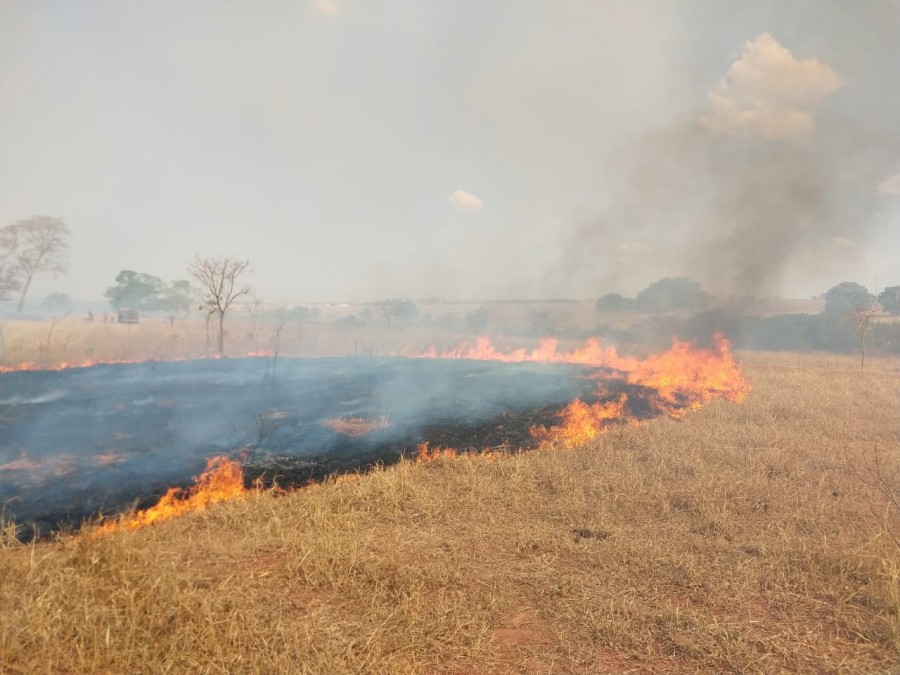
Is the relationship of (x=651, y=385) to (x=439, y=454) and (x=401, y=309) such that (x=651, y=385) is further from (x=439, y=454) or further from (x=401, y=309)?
(x=401, y=309)

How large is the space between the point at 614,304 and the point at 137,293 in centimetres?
5942

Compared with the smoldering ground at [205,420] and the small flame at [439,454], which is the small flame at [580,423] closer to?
the smoldering ground at [205,420]

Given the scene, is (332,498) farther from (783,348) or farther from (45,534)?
A: (783,348)

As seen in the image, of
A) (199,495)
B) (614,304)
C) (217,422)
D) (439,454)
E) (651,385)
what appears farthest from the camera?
(614,304)

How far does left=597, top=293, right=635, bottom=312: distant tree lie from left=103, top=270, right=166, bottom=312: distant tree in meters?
55.6

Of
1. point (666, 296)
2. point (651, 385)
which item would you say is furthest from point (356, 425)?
point (666, 296)

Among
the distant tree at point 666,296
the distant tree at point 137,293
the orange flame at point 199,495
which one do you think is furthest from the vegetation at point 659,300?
the distant tree at point 137,293

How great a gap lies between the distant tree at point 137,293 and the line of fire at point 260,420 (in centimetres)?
3396

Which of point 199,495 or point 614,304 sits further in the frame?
point 614,304

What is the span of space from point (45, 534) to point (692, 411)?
51.0ft

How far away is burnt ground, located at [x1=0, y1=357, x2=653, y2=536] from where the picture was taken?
29.6ft

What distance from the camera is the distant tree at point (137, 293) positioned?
51312 millimetres

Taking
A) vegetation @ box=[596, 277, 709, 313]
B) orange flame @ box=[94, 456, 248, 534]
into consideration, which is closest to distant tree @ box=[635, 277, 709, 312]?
vegetation @ box=[596, 277, 709, 313]

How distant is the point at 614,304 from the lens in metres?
60.6
